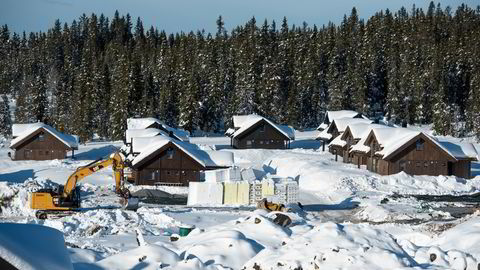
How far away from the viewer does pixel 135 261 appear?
52.1ft

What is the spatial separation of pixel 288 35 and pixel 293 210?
Result: 86478mm

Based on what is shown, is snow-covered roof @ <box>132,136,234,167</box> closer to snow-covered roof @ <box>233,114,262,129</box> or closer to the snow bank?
the snow bank

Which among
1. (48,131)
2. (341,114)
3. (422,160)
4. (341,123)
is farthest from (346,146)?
(48,131)

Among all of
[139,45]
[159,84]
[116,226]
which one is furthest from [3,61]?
[116,226]

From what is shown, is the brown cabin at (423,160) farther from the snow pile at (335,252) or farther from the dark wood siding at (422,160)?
the snow pile at (335,252)

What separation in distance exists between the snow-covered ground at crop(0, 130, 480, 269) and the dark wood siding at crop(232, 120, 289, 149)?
21.3ft

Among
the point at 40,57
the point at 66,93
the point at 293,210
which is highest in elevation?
the point at 40,57

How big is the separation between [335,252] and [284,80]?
8795 centimetres

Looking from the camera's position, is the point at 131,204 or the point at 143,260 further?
the point at 131,204

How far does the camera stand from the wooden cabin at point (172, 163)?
47188 millimetres

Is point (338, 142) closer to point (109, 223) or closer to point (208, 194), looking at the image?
point (208, 194)

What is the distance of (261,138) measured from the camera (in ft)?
235

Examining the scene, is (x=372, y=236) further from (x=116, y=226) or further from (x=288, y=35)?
(x=288, y=35)

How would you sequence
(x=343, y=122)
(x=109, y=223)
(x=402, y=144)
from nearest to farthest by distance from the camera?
(x=109, y=223) < (x=402, y=144) < (x=343, y=122)
